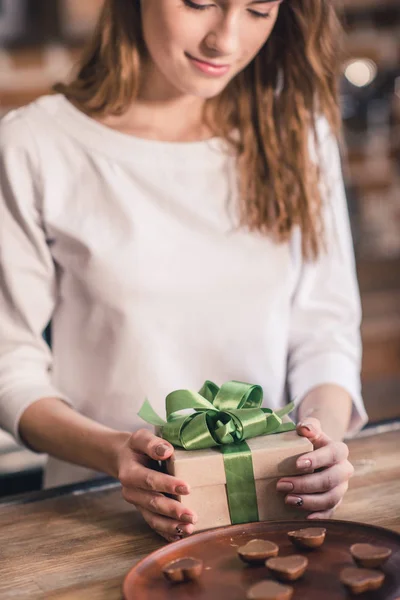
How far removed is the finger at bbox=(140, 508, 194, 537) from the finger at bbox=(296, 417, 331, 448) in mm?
155

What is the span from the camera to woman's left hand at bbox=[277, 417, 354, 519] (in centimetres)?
90

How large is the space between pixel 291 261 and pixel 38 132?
0.45 metres

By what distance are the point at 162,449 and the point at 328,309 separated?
60cm

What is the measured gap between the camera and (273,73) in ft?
4.61

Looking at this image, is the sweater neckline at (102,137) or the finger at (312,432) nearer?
the finger at (312,432)

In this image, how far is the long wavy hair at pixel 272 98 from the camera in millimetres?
1330

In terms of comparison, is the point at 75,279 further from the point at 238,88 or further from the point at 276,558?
the point at 276,558

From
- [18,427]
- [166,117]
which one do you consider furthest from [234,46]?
[18,427]

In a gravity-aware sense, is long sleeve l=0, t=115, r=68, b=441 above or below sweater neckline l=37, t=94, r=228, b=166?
below

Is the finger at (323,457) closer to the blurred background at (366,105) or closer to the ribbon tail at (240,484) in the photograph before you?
the ribbon tail at (240,484)

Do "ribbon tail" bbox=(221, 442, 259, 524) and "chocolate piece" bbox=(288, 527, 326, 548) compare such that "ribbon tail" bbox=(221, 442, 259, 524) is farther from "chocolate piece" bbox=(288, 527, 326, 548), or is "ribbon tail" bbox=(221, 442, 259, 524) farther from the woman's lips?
the woman's lips

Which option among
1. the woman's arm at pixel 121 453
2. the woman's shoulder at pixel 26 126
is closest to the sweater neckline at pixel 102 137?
the woman's shoulder at pixel 26 126

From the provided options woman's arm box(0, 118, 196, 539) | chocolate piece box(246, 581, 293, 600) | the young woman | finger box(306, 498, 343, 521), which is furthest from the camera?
the young woman

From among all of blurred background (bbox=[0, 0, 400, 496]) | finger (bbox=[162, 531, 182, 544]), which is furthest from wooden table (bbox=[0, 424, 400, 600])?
blurred background (bbox=[0, 0, 400, 496])
